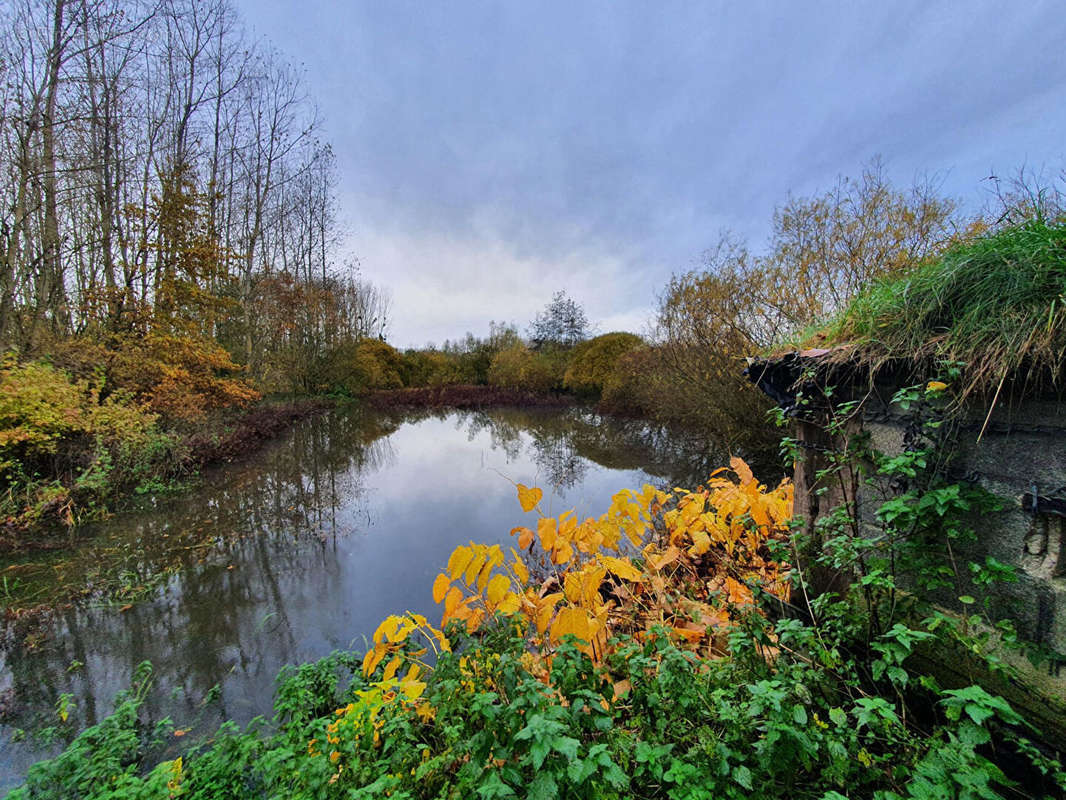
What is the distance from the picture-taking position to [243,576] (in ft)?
14.3

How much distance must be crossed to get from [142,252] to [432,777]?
11399 mm

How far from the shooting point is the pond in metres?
2.79

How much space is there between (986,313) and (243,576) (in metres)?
6.19

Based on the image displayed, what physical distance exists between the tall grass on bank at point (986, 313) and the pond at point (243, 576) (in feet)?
12.8

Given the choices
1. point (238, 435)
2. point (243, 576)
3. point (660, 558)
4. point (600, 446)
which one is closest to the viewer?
point (660, 558)

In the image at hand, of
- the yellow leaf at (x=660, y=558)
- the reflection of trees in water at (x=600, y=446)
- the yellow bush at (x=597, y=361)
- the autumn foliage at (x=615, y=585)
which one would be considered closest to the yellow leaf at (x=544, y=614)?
the autumn foliage at (x=615, y=585)

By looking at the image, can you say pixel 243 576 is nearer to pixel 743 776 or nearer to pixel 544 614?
pixel 544 614

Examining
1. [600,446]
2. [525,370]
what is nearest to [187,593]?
[600,446]

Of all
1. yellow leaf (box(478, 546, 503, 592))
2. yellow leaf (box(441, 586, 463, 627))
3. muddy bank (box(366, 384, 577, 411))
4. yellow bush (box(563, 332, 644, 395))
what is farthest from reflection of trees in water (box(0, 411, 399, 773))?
muddy bank (box(366, 384, 577, 411))

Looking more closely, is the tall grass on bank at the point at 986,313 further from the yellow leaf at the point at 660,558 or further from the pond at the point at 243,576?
the pond at the point at 243,576

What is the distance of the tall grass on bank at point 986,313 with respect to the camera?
1364 mm

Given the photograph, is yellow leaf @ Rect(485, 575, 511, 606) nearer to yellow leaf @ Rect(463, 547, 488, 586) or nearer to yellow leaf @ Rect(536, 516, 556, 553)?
yellow leaf @ Rect(463, 547, 488, 586)

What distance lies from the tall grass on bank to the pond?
3.90m

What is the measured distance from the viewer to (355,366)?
2294cm
